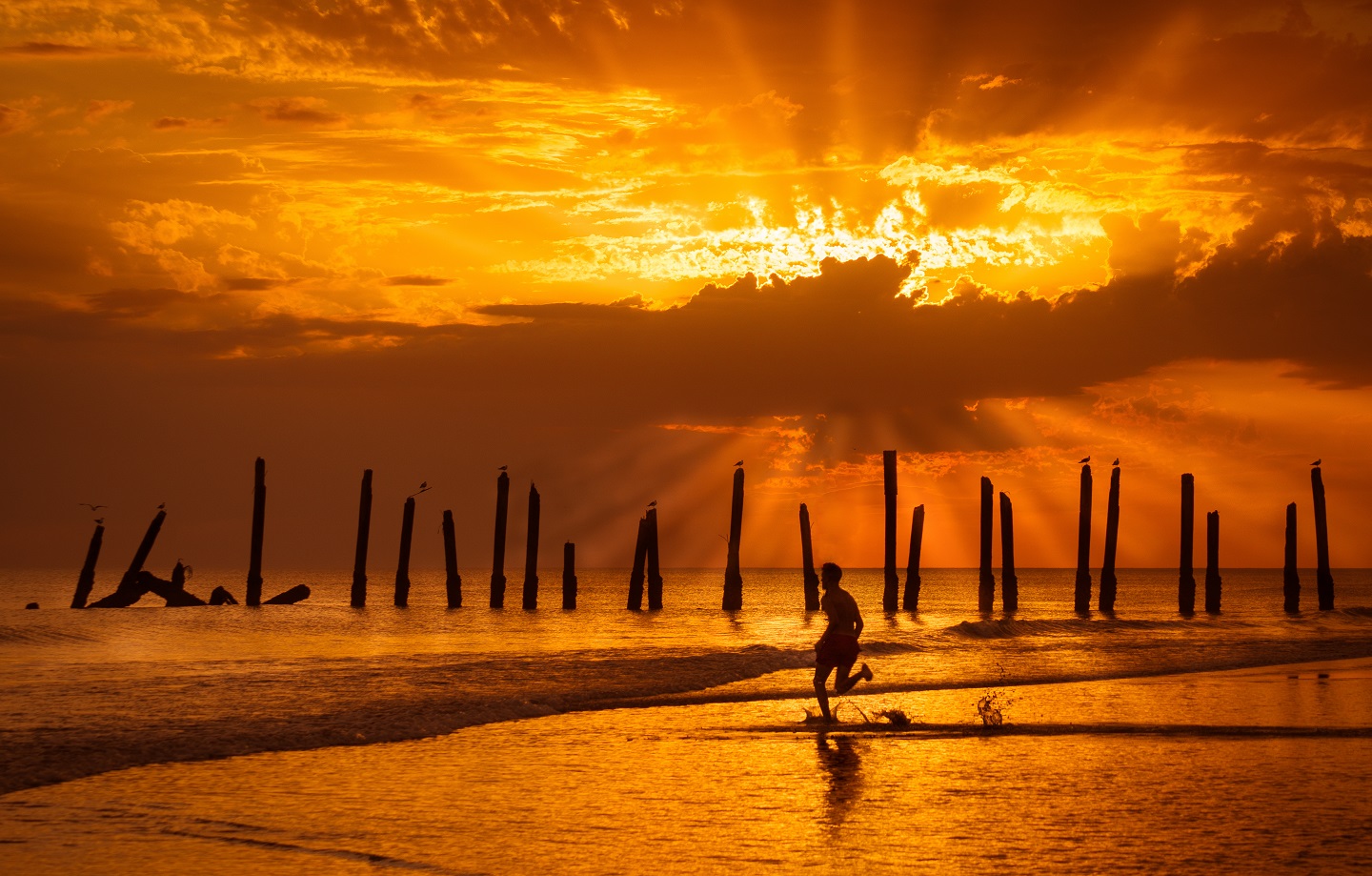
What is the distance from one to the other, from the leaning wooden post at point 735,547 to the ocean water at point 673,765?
16.3 meters

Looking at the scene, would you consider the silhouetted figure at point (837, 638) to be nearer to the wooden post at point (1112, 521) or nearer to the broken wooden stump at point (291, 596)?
the wooden post at point (1112, 521)

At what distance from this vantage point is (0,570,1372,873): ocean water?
8.23m

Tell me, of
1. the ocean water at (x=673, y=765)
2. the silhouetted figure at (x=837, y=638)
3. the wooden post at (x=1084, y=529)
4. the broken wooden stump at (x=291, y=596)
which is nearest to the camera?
the ocean water at (x=673, y=765)

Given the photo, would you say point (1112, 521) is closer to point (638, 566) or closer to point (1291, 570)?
point (1291, 570)

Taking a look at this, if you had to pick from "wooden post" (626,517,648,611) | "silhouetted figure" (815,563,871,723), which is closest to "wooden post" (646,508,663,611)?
"wooden post" (626,517,648,611)

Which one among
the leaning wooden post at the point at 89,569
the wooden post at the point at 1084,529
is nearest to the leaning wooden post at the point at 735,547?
the wooden post at the point at 1084,529

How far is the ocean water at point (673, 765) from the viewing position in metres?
8.23

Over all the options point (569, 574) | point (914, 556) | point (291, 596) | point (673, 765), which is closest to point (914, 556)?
point (914, 556)

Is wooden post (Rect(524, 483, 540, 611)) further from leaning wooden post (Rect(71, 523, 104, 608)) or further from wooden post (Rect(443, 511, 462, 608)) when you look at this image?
leaning wooden post (Rect(71, 523, 104, 608))

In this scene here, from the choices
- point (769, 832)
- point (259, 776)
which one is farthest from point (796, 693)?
point (769, 832)

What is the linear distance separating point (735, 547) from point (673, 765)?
32.5 metres

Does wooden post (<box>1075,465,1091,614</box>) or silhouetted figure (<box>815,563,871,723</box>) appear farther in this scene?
wooden post (<box>1075,465,1091,614</box>)

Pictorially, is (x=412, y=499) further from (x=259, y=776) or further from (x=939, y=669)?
(x=259, y=776)

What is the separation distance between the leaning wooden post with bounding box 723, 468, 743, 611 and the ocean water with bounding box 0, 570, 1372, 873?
1629 centimetres
